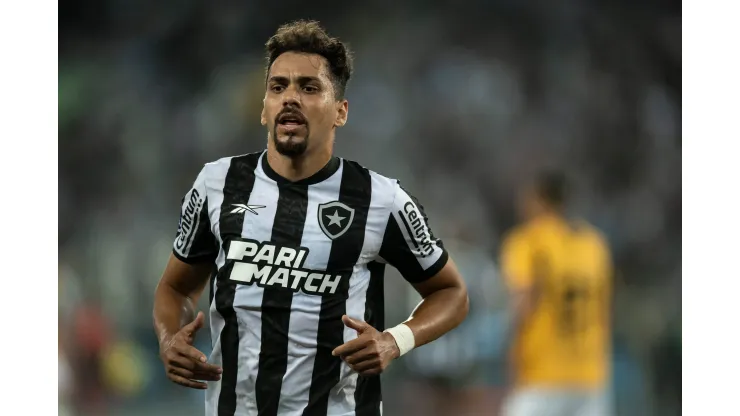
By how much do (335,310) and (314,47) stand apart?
83 cm

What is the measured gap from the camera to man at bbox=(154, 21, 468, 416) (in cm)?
268

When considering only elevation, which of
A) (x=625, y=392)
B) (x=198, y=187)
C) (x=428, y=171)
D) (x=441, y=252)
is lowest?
(x=625, y=392)

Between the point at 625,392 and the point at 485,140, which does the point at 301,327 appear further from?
the point at 485,140

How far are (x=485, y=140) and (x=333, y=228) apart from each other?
565 centimetres

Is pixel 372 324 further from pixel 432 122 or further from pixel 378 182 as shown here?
pixel 432 122

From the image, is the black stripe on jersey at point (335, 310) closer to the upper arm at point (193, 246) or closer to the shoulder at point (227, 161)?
the shoulder at point (227, 161)

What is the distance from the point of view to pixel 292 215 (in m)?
2.79

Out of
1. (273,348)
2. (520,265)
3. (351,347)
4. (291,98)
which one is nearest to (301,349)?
(273,348)

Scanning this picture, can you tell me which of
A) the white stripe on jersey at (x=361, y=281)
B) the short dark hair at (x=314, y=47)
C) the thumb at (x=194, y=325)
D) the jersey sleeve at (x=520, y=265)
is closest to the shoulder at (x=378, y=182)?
the white stripe on jersey at (x=361, y=281)

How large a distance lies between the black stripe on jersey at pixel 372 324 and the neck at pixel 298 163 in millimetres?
354

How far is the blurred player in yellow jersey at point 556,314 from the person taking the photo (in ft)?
19.2

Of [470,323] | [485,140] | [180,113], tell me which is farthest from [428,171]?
[180,113]

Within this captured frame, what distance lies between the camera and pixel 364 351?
256 cm

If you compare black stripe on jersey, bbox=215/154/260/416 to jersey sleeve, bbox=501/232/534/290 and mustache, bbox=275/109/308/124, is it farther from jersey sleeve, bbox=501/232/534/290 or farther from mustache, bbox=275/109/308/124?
jersey sleeve, bbox=501/232/534/290
